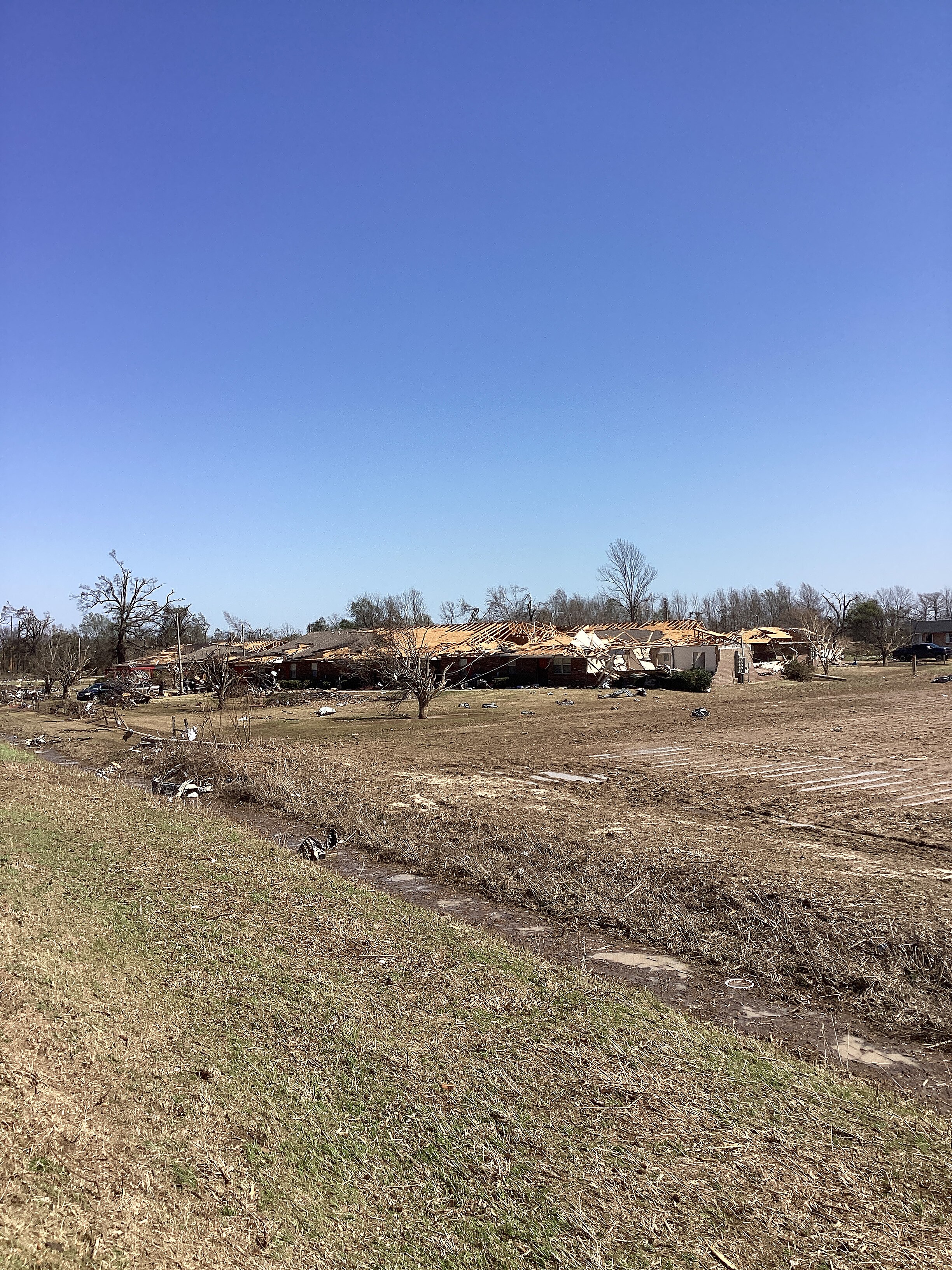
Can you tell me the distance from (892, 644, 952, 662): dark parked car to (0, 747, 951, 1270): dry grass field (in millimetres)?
64584

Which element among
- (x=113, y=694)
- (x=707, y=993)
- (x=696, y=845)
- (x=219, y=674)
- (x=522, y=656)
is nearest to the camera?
(x=707, y=993)

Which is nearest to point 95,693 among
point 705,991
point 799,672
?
point 799,672

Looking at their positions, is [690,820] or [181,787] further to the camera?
[181,787]

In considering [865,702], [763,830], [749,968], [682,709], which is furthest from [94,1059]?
[865,702]

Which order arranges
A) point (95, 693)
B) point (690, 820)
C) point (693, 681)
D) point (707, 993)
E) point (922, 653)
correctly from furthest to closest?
point (922, 653)
point (95, 693)
point (693, 681)
point (690, 820)
point (707, 993)

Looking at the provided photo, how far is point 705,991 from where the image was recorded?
23.9 ft

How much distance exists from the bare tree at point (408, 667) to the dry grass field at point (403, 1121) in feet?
84.6

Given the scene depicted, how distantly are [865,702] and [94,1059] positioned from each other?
3492 centimetres

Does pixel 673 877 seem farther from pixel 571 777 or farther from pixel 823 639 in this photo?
pixel 823 639

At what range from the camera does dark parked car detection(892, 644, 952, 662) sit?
209ft

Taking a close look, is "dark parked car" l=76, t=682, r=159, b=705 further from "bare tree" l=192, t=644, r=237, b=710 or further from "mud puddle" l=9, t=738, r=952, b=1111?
"mud puddle" l=9, t=738, r=952, b=1111

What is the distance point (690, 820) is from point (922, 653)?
6186 cm

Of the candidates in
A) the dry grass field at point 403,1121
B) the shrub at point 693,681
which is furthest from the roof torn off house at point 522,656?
the dry grass field at point 403,1121

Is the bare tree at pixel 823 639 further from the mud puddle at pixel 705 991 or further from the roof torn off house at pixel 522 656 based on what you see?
the mud puddle at pixel 705 991
